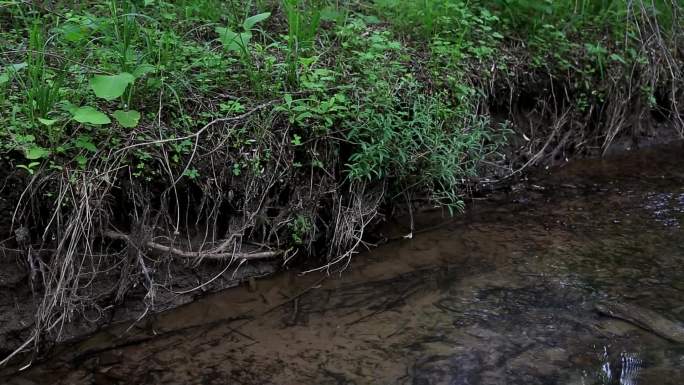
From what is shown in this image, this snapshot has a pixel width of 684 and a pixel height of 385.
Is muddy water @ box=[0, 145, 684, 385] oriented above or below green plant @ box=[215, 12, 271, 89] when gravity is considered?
below

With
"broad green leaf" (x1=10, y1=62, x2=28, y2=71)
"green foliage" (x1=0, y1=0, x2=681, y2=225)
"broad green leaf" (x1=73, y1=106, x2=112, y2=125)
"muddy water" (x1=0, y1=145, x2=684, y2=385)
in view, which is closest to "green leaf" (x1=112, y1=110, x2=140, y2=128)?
"green foliage" (x1=0, y1=0, x2=681, y2=225)

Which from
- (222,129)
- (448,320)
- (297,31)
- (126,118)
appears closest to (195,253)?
(222,129)

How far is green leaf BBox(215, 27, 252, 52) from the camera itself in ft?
12.2

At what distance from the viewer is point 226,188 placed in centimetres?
358

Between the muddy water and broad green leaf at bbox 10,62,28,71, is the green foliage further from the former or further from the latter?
the muddy water

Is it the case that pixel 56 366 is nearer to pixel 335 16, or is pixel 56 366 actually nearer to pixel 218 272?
pixel 218 272

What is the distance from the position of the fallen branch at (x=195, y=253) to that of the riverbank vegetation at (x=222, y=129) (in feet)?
0.04

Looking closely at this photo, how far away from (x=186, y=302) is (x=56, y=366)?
28.8 inches

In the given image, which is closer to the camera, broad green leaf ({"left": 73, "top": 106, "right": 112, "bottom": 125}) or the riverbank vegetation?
broad green leaf ({"left": 73, "top": 106, "right": 112, "bottom": 125})

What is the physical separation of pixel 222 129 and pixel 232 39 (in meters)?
0.57

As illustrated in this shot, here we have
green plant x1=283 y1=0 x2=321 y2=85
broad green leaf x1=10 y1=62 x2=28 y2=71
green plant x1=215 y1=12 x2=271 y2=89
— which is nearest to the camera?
broad green leaf x1=10 y1=62 x2=28 y2=71

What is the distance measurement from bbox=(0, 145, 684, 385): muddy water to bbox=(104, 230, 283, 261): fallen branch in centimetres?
17

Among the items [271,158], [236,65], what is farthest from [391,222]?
[236,65]

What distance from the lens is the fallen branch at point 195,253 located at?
128 inches
